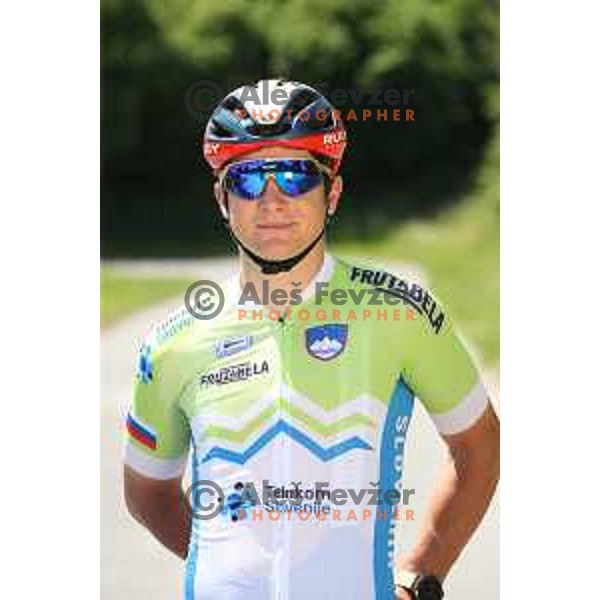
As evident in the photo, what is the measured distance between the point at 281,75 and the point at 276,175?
0.34 m

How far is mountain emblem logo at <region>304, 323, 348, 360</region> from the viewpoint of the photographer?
121 inches

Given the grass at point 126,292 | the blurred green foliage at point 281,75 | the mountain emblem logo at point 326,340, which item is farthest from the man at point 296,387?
the grass at point 126,292

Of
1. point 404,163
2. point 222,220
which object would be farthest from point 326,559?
A: point 404,163

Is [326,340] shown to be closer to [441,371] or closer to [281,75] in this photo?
[441,371]

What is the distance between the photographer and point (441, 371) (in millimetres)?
3016

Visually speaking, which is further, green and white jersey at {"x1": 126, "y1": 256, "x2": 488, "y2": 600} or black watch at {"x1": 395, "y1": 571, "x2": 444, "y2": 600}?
black watch at {"x1": 395, "y1": 571, "x2": 444, "y2": 600}

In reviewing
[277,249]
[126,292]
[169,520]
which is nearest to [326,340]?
[277,249]

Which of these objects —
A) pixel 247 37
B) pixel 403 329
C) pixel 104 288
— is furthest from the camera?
pixel 104 288
